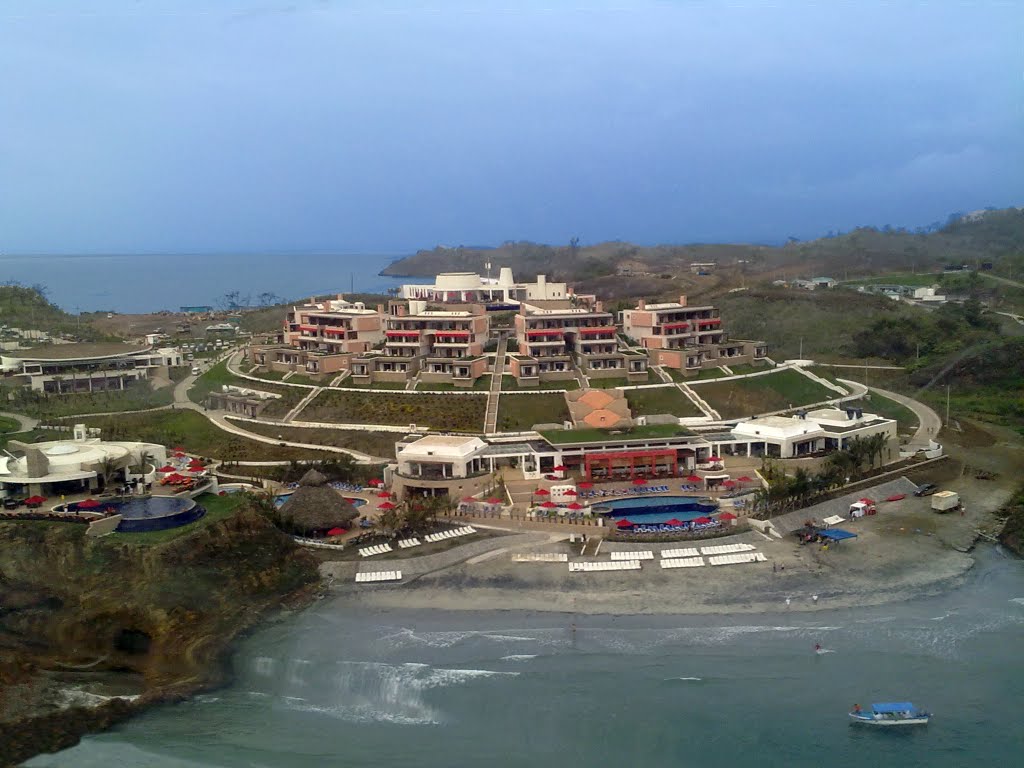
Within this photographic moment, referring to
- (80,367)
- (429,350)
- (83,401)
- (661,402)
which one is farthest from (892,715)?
(80,367)

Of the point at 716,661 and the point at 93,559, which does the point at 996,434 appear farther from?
the point at 93,559

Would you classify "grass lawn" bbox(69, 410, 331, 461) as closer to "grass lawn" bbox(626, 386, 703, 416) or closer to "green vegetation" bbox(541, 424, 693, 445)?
"green vegetation" bbox(541, 424, 693, 445)

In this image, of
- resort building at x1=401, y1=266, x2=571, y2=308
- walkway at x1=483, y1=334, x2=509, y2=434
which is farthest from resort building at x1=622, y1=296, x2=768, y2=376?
walkway at x1=483, y1=334, x2=509, y2=434

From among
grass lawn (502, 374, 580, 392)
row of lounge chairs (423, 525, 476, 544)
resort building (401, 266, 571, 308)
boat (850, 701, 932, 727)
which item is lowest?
boat (850, 701, 932, 727)

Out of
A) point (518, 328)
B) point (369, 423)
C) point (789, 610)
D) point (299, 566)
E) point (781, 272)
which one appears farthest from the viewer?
point (781, 272)

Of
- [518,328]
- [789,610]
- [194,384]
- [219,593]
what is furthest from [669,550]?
[194,384]

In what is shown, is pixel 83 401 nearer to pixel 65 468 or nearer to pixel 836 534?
pixel 65 468
